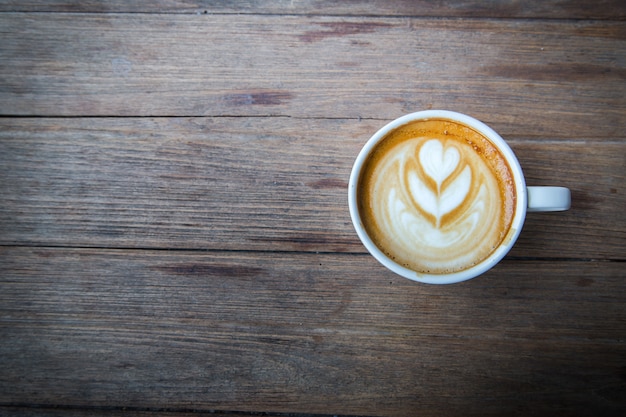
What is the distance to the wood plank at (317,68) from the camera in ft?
2.62

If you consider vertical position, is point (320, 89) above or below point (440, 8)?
below

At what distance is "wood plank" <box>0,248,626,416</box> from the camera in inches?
31.4

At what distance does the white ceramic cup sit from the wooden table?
0.36ft

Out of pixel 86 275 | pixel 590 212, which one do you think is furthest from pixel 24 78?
pixel 590 212

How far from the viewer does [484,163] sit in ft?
2.33

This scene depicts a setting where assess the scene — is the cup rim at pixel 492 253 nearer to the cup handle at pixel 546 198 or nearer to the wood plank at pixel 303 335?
the cup handle at pixel 546 198

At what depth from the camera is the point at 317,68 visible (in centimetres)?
81

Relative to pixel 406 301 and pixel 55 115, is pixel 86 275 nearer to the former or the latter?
pixel 55 115

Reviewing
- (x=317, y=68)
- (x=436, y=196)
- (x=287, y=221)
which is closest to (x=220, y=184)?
(x=287, y=221)

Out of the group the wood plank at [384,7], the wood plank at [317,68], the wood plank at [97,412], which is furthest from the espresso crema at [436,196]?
the wood plank at [97,412]

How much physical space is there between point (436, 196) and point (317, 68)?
31 centimetres

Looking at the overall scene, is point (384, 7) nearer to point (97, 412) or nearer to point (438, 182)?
point (438, 182)

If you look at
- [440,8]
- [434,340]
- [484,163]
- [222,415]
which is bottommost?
[222,415]

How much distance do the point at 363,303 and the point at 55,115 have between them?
2.12 feet
